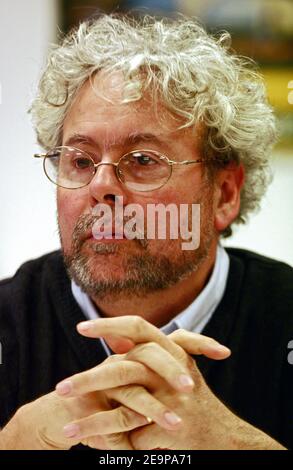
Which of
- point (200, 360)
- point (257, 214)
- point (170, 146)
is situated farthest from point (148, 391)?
point (257, 214)

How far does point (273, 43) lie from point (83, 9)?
40 centimetres

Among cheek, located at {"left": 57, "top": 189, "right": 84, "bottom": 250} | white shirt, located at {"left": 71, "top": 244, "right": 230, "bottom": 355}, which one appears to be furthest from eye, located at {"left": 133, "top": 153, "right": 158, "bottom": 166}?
white shirt, located at {"left": 71, "top": 244, "right": 230, "bottom": 355}

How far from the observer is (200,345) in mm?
820

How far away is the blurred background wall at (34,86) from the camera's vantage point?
3.91 ft

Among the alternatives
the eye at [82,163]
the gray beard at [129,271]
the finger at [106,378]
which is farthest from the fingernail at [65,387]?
the eye at [82,163]

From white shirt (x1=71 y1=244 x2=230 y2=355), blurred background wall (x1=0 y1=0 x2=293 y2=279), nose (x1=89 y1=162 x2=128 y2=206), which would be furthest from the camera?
blurred background wall (x1=0 y1=0 x2=293 y2=279)

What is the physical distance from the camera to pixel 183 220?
1000 mm

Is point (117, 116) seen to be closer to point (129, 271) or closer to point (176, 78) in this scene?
point (176, 78)

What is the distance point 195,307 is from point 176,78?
0.38 meters

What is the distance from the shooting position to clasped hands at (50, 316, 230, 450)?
2.58 feet

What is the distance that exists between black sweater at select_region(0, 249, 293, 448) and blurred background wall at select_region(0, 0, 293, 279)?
0.17 meters

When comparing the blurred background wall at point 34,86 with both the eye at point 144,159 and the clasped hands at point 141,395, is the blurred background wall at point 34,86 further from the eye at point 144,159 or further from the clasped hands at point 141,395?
the clasped hands at point 141,395

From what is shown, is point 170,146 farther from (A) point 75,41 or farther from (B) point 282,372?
(B) point 282,372

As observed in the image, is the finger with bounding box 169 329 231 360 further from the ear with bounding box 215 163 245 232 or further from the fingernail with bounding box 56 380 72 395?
the ear with bounding box 215 163 245 232
